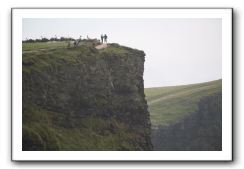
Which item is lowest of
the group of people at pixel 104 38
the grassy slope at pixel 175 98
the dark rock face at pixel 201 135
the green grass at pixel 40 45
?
the dark rock face at pixel 201 135

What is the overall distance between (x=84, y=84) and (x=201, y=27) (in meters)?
1.94

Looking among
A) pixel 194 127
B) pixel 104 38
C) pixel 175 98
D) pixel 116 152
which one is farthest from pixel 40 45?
pixel 175 98

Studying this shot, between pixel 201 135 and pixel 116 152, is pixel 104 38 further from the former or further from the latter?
pixel 201 135

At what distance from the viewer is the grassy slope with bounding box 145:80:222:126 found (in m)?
11.1

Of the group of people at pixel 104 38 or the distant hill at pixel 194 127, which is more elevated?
the group of people at pixel 104 38

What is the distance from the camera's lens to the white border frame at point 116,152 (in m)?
10.3

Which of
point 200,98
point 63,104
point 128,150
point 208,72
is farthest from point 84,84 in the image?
point 200,98

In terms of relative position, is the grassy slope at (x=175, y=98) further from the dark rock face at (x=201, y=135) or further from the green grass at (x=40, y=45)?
the green grass at (x=40, y=45)

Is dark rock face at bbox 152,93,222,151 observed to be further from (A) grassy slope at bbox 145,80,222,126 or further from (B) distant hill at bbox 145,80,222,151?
(A) grassy slope at bbox 145,80,222,126

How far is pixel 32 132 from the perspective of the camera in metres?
10.3

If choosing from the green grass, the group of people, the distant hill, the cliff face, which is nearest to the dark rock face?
the distant hill

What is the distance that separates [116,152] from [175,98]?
324 cm

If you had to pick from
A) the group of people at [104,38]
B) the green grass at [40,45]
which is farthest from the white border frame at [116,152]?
the group of people at [104,38]

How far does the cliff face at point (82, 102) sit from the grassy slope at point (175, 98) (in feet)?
1.57
